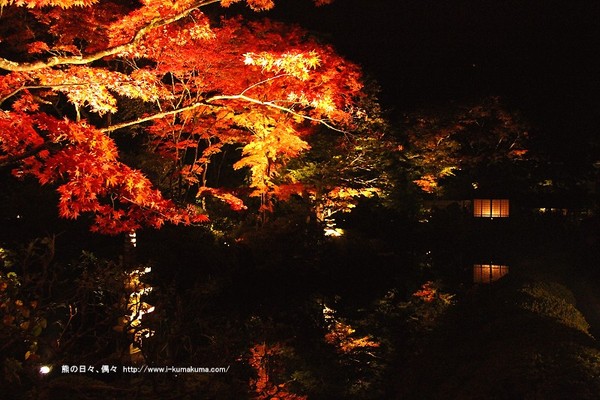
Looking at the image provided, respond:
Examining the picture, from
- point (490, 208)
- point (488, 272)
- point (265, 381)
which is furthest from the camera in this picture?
point (490, 208)

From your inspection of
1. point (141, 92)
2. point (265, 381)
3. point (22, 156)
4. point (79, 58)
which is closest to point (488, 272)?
point (265, 381)

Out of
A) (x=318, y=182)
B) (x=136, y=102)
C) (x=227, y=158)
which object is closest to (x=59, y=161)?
(x=136, y=102)

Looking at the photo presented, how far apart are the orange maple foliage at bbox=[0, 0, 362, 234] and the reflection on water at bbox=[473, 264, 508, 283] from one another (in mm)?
8131

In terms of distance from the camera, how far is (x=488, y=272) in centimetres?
1964

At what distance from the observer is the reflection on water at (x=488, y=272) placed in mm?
18797

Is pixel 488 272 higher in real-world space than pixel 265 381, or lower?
higher

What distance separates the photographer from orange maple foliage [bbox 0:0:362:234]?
287 inches

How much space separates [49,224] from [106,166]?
612 cm

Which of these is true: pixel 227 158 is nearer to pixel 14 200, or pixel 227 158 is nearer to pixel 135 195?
pixel 14 200

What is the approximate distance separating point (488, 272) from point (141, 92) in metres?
15.5

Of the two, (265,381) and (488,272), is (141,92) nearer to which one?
(265,381)

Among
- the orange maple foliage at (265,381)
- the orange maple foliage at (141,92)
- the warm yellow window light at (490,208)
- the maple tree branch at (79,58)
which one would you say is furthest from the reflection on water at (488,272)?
the maple tree branch at (79,58)

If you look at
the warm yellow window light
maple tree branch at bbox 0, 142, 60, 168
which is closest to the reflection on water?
the warm yellow window light

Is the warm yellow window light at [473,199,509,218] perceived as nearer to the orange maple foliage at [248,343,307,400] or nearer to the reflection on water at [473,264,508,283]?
the reflection on water at [473,264,508,283]
